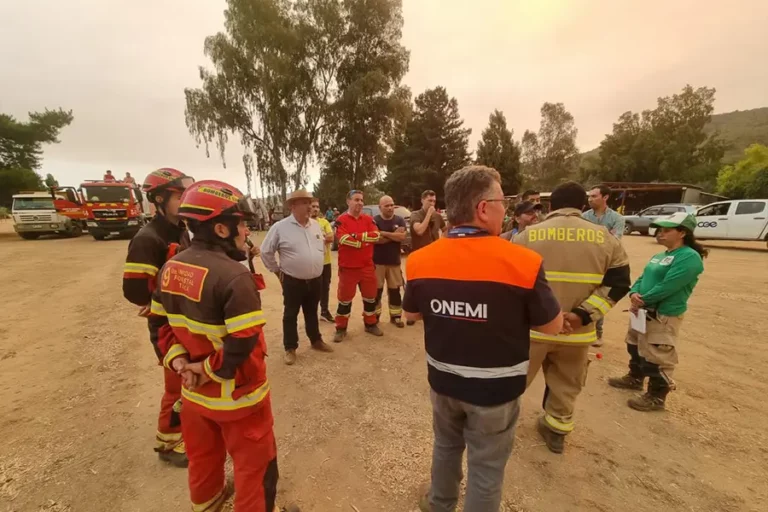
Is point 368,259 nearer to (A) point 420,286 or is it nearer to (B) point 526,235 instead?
(B) point 526,235

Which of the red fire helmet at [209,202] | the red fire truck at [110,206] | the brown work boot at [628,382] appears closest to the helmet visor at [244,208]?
the red fire helmet at [209,202]

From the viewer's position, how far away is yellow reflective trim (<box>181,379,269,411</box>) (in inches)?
63.8

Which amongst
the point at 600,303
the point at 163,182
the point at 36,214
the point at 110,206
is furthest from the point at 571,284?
the point at 36,214

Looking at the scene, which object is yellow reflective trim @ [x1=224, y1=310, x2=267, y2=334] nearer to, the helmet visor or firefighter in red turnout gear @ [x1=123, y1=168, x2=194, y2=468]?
the helmet visor

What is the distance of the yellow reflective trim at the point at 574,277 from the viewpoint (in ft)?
7.70

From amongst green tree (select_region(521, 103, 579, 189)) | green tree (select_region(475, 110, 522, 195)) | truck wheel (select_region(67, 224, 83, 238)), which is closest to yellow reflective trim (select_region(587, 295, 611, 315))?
truck wheel (select_region(67, 224, 83, 238))

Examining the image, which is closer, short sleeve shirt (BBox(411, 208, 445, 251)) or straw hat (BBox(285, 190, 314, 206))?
straw hat (BBox(285, 190, 314, 206))

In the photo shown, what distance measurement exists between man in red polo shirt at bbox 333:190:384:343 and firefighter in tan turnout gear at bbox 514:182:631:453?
2.56 meters

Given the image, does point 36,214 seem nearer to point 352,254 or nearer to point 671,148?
point 352,254

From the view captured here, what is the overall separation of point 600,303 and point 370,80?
67.6 ft

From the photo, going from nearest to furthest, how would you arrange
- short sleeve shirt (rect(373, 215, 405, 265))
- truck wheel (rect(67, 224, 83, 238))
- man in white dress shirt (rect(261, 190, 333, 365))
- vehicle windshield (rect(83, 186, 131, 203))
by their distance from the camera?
man in white dress shirt (rect(261, 190, 333, 365))
short sleeve shirt (rect(373, 215, 405, 265))
vehicle windshield (rect(83, 186, 131, 203))
truck wheel (rect(67, 224, 83, 238))

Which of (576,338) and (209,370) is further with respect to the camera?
(576,338)

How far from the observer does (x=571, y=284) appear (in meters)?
2.39

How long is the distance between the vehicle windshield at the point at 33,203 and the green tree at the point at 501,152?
32307 mm
